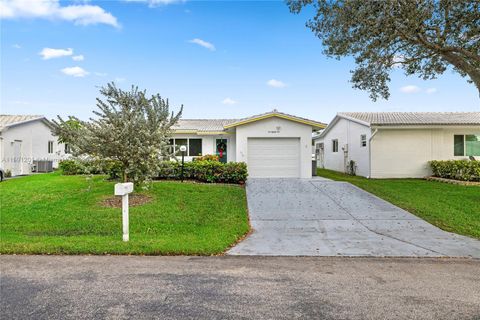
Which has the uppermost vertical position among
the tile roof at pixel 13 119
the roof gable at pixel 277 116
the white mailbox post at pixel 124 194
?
the tile roof at pixel 13 119

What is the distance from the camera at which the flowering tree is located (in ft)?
28.6

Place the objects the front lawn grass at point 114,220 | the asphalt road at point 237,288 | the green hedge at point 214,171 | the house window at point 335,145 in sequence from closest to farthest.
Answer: the asphalt road at point 237,288
the front lawn grass at point 114,220
the green hedge at point 214,171
the house window at point 335,145

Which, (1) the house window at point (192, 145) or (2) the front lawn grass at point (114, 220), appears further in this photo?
(1) the house window at point (192, 145)

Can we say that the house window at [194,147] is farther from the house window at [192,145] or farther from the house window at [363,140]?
the house window at [363,140]

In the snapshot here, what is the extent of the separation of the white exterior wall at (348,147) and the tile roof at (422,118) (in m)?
0.65

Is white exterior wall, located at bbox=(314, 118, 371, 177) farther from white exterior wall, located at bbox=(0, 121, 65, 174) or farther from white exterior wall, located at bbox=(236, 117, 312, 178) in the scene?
white exterior wall, located at bbox=(0, 121, 65, 174)

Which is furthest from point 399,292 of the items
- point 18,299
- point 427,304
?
point 18,299

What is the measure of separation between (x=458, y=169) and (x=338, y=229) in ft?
38.5

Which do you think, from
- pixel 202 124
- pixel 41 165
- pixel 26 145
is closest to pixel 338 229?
pixel 202 124

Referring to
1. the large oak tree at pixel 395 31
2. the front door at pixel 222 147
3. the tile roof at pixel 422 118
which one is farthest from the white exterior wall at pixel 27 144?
the tile roof at pixel 422 118

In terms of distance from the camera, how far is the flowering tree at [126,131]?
870cm

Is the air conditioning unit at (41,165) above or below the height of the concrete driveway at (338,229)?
above

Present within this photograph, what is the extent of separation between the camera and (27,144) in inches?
847

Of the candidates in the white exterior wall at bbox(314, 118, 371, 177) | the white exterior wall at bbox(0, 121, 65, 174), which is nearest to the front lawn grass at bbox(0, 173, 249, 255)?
the white exterior wall at bbox(0, 121, 65, 174)
